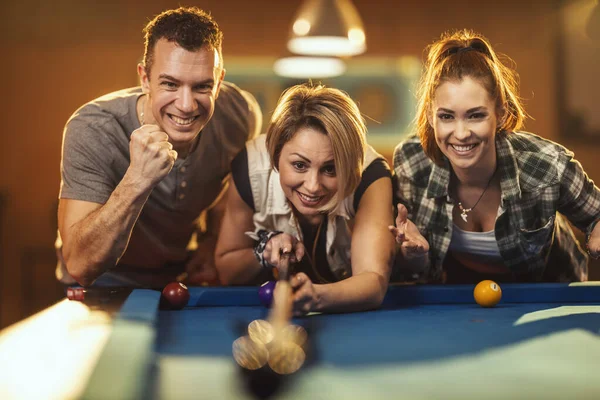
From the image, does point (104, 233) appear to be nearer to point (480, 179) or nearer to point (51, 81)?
point (480, 179)

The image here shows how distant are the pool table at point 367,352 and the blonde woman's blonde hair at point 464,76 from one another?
0.68 metres

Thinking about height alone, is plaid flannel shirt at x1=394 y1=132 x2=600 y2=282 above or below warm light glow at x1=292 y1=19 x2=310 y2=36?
below

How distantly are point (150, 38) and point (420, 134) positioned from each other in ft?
3.44

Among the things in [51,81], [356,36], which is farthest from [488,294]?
[51,81]

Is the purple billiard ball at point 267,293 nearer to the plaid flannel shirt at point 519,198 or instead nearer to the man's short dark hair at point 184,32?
the plaid flannel shirt at point 519,198

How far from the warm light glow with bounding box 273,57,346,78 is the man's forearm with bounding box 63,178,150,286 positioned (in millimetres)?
3748

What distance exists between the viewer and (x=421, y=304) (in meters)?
2.17

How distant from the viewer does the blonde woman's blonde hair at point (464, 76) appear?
92.6 inches

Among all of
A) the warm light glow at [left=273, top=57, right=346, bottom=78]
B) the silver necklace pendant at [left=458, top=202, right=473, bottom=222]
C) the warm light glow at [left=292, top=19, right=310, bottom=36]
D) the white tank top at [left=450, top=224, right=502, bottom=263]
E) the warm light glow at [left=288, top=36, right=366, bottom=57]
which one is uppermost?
the warm light glow at [left=292, top=19, right=310, bottom=36]

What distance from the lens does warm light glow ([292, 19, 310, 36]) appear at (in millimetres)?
4059

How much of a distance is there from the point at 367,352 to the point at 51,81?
196 inches

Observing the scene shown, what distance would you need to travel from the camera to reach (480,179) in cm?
252

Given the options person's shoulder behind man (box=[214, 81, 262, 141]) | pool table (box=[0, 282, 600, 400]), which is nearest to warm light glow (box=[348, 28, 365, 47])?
person's shoulder behind man (box=[214, 81, 262, 141])

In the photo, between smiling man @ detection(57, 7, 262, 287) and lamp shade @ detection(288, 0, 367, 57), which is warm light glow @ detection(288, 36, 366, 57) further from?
smiling man @ detection(57, 7, 262, 287)
